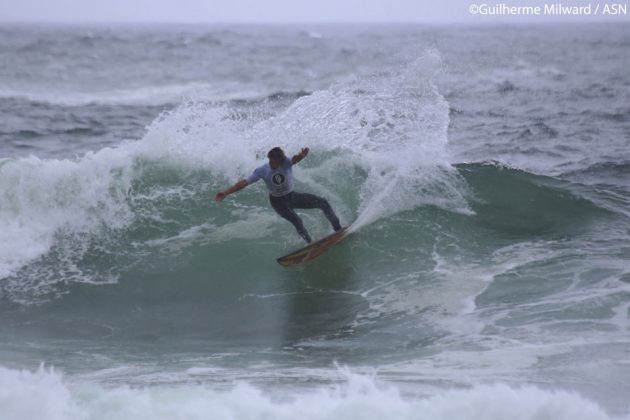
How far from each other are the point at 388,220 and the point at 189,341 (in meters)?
4.07

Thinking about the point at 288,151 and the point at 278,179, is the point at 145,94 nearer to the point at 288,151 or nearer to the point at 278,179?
the point at 288,151

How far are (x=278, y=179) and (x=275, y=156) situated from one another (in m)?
0.39

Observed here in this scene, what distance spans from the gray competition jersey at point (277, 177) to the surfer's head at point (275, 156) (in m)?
0.07

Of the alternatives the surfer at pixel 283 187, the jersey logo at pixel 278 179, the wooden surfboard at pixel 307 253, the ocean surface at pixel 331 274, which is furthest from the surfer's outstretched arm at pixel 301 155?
the ocean surface at pixel 331 274

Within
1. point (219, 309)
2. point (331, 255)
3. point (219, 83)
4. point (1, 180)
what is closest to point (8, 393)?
point (219, 309)

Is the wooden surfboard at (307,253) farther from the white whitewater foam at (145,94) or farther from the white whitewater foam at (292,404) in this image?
the white whitewater foam at (145,94)

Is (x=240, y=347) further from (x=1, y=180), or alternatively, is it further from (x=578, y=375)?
(x=1, y=180)

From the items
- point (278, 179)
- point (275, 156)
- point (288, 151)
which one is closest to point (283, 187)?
point (278, 179)

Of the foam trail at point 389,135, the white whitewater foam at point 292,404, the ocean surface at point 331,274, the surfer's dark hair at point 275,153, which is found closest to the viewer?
the white whitewater foam at point 292,404

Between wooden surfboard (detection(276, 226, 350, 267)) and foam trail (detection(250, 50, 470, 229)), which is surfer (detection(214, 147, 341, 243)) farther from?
foam trail (detection(250, 50, 470, 229))

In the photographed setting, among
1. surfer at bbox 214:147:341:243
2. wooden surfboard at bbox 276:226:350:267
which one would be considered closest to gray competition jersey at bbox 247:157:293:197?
surfer at bbox 214:147:341:243

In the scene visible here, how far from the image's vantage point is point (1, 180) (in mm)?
11594

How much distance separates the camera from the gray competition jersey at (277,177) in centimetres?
944

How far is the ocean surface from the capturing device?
6094 mm
